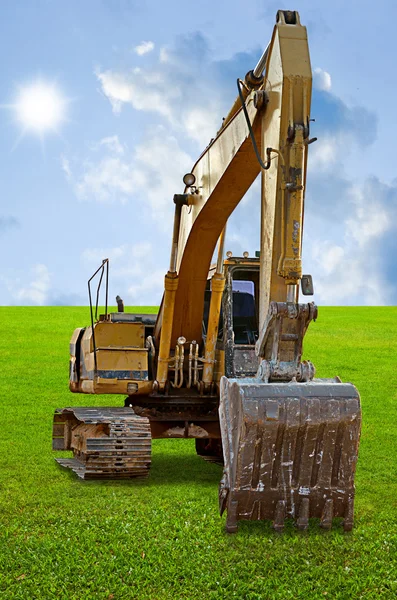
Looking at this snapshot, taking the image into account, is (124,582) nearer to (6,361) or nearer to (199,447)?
(199,447)

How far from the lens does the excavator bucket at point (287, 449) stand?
6.76 metres

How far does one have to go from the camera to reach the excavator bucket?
6762mm

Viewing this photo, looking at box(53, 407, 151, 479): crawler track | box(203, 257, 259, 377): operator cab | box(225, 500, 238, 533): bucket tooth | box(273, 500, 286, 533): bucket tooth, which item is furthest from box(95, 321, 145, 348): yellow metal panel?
box(273, 500, 286, 533): bucket tooth

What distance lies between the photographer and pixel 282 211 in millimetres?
6887

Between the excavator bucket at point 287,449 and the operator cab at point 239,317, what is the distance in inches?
156

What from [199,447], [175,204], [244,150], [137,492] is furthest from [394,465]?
[244,150]

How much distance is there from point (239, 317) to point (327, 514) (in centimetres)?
526

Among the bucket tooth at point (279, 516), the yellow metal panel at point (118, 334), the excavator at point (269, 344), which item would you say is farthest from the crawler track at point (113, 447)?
the bucket tooth at point (279, 516)

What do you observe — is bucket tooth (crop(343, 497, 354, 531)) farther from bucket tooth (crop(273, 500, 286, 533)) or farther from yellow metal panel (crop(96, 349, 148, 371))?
yellow metal panel (crop(96, 349, 148, 371))

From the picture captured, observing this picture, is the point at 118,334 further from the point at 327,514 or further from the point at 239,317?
the point at 327,514

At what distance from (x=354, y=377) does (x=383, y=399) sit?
343 centimetres

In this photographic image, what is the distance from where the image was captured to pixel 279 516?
7.09 m

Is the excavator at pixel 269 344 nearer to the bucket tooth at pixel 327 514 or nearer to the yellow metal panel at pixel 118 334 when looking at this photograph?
the bucket tooth at pixel 327 514

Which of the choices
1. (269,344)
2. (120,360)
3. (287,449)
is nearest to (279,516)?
(287,449)
